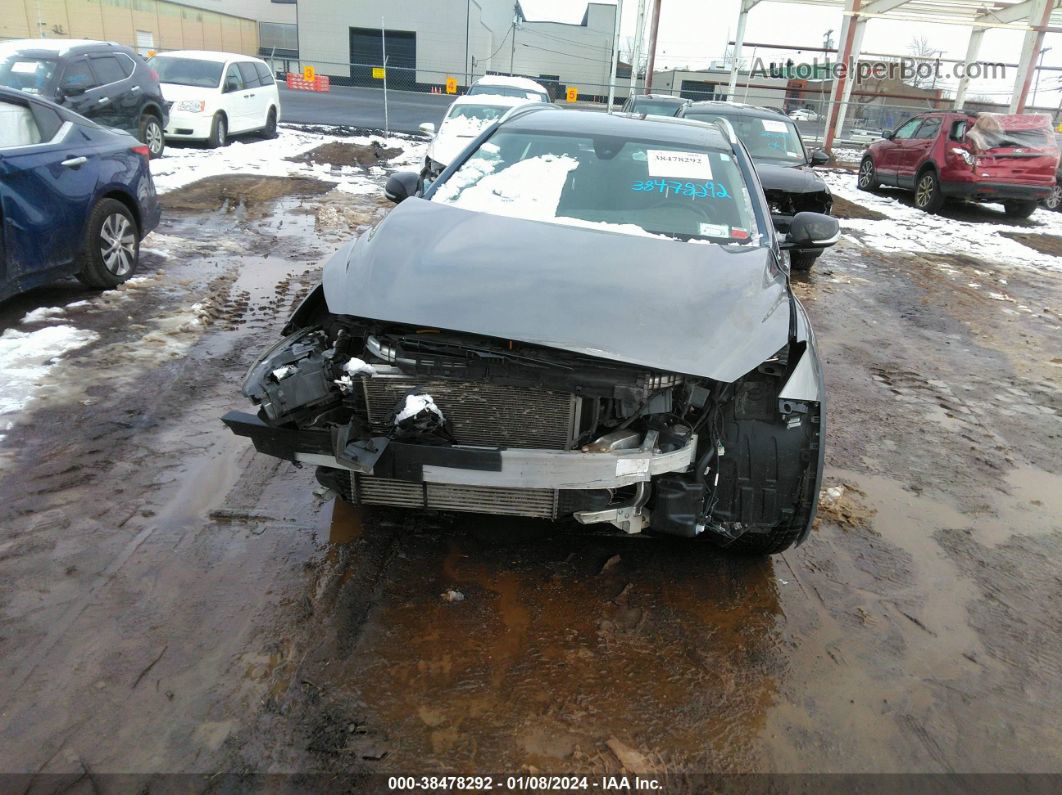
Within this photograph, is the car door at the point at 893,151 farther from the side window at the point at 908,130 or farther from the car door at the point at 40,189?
the car door at the point at 40,189

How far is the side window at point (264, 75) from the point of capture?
52.2 ft

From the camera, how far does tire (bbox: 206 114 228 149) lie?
13.8 metres

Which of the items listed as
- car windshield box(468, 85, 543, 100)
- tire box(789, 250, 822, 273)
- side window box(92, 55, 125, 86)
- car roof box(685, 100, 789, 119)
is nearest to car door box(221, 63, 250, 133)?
side window box(92, 55, 125, 86)

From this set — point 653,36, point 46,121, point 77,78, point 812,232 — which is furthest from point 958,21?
point 46,121

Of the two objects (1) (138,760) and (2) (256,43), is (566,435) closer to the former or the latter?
(1) (138,760)

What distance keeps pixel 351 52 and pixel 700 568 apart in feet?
144

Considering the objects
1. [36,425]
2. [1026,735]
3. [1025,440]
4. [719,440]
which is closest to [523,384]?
[719,440]

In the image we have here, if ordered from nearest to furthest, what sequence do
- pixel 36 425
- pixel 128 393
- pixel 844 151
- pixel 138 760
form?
pixel 138 760, pixel 36 425, pixel 128 393, pixel 844 151

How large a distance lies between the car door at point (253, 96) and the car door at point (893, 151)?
12979mm

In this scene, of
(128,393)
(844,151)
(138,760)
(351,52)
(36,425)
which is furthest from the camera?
(351,52)

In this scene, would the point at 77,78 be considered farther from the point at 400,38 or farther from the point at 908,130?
the point at 400,38

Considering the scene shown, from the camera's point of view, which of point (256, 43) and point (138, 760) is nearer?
point (138, 760)

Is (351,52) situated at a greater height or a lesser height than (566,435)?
greater

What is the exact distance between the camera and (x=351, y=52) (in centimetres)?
4084
